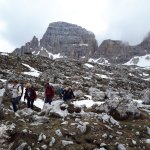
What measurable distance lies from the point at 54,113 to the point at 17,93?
345 centimetres

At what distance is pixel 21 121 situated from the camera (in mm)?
20469

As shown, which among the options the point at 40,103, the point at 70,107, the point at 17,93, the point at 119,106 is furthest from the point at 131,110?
the point at 40,103

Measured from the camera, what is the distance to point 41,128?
1919 cm

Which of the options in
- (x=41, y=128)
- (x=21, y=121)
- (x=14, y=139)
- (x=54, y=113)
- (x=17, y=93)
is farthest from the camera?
(x=17, y=93)

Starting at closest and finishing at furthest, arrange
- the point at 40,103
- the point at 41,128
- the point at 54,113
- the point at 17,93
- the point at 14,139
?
the point at 14,139, the point at 41,128, the point at 54,113, the point at 17,93, the point at 40,103

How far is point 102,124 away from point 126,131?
1.52 m

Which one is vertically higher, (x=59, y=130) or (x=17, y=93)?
(x=17, y=93)

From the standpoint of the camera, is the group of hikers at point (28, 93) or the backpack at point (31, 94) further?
the backpack at point (31, 94)

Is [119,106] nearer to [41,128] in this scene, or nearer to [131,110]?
[131,110]

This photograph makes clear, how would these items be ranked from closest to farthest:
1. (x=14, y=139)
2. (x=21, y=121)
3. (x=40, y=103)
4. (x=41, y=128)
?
(x=14, y=139) → (x=41, y=128) → (x=21, y=121) → (x=40, y=103)

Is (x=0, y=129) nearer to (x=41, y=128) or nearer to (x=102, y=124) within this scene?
(x=41, y=128)

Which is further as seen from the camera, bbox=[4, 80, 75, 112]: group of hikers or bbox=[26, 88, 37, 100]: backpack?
bbox=[26, 88, 37, 100]: backpack

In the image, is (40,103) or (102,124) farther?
(40,103)

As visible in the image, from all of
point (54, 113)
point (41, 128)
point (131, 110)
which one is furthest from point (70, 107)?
point (41, 128)
